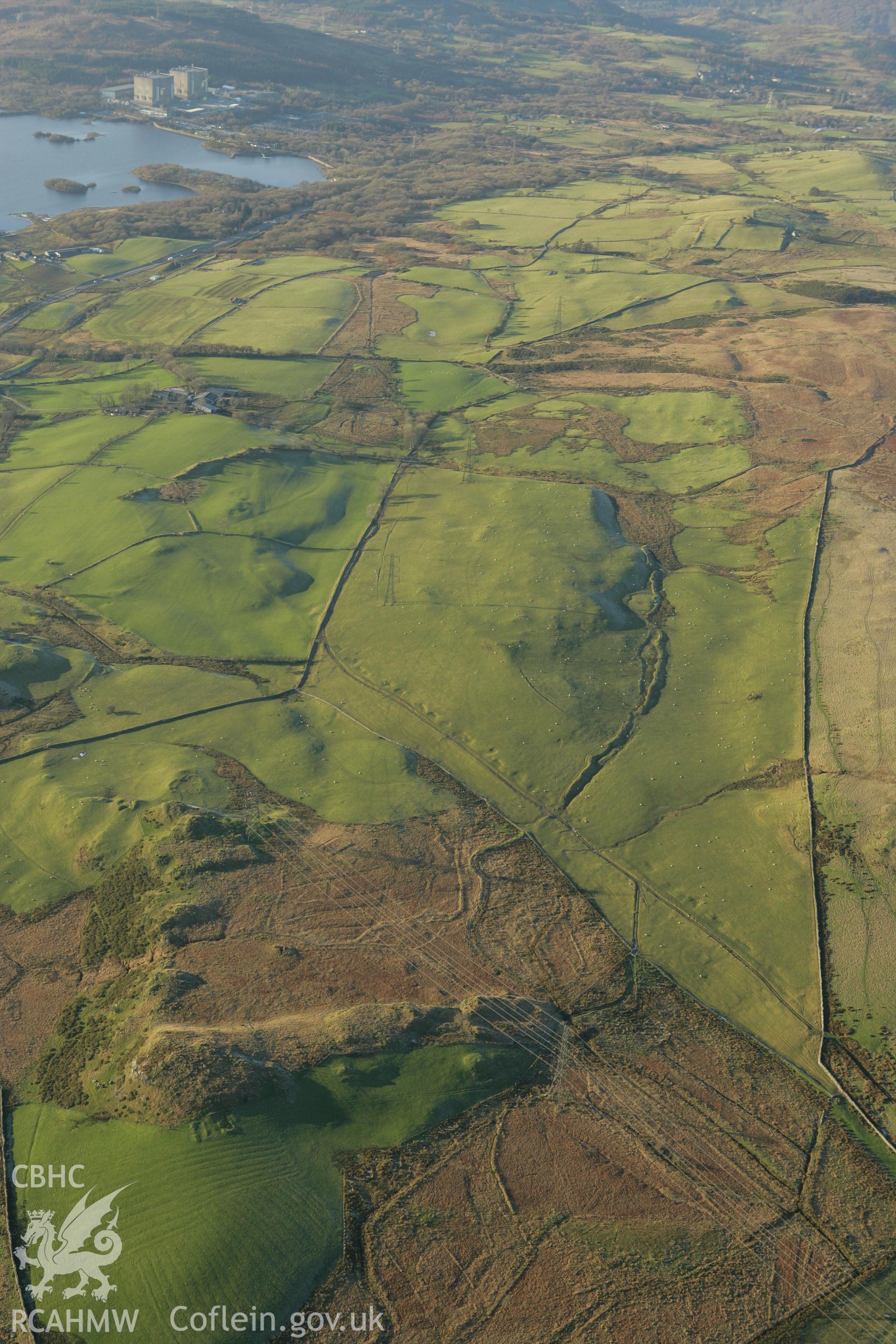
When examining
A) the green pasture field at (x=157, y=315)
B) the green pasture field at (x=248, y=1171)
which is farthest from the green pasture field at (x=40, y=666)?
the green pasture field at (x=157, y=315)

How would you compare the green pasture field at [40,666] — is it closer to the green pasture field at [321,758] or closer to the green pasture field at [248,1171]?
the green pasture field at [321,758]

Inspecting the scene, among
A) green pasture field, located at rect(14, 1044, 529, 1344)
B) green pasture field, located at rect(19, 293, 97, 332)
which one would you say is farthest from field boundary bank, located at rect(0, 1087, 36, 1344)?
green pasture field, located at rect(19, 293, 97, 332)

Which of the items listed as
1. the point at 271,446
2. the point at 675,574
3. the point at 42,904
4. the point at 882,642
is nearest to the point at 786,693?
the point at 882,642

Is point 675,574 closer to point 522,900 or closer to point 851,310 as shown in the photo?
point 522,900

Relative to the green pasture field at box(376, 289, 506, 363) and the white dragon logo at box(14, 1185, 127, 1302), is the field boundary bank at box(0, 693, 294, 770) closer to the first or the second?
the white dragon logo at box(14, 1185, 127, 1302)

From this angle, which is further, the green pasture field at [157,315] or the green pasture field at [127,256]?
the green pasture field at [127,256]
